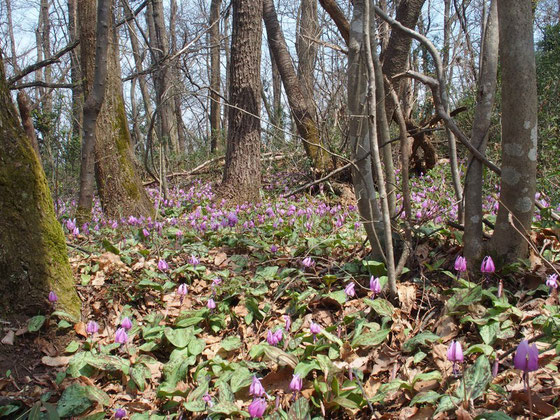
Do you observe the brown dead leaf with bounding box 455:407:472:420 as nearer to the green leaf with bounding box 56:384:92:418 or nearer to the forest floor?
the forest floor

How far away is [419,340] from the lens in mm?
2230

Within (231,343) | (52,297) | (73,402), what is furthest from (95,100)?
(73,402)

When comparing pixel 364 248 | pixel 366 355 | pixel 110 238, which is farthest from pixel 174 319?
pixel 110 238

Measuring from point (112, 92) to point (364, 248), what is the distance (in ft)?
12.8

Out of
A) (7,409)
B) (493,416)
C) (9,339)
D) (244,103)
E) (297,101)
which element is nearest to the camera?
(493,416)

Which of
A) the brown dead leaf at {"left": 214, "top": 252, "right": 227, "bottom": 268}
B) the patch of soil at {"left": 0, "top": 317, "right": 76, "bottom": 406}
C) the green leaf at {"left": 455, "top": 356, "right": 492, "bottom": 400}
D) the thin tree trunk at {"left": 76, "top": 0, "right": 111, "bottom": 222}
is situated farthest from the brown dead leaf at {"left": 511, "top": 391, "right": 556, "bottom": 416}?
the thin tree trunk at {"left": 76, "top": 0, "right": 111, "bottom": 222}

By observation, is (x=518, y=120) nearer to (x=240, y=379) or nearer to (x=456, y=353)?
(x=456, y=353)

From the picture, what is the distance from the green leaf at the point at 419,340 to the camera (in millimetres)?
2229

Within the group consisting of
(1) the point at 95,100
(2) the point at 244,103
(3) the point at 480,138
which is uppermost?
(2) the point at 244,103

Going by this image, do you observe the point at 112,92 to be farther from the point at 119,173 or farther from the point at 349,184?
the point at 349,184

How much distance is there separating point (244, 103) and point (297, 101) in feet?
6.56

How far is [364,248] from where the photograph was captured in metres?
3.50

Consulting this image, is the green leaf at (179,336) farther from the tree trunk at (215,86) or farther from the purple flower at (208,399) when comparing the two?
the tree trunk at (215,86)

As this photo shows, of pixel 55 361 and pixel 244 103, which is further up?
pixel 244 103
